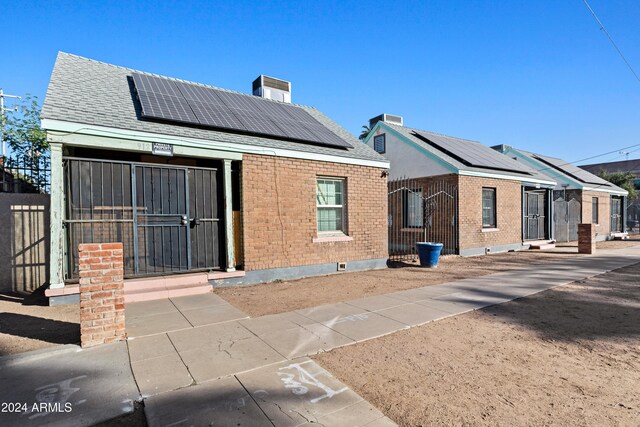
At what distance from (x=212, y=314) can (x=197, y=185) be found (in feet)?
10.6

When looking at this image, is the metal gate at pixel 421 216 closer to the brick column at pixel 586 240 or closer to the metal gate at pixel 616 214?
→ the brick column at pixel 586 240

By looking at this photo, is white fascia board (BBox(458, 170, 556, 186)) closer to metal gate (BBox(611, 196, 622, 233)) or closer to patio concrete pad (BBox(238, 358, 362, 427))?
metal gate (BBox(611, 196, 622, 233))

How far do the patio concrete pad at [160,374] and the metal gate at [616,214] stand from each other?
30425 millimetres

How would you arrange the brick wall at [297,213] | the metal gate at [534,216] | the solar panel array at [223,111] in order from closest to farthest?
1. the solar panel array at [223,111]
2. the brick wall at [297,213]
3. the metal gate at [534,216]

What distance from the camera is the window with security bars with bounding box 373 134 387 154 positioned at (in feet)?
56.1

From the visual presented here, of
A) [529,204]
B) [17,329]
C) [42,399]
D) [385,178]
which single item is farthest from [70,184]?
[529,204]

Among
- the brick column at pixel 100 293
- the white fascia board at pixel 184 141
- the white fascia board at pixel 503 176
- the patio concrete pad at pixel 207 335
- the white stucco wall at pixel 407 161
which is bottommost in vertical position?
the patio concrete pad at pixel 207 335

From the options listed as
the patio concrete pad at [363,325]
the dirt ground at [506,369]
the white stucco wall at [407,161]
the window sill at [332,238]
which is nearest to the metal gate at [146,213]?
the window sill at [332,238]

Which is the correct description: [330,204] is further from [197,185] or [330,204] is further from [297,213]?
[197,185]

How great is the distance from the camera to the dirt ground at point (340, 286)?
617 cm

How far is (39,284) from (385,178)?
9378mm

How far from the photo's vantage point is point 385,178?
10.3 meters

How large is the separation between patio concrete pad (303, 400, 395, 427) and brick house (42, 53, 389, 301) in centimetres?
512

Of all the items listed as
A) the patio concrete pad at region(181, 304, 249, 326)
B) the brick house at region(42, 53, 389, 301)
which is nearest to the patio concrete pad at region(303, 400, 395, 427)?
the patio concrete pad at region(181, 304, 249, 326)
